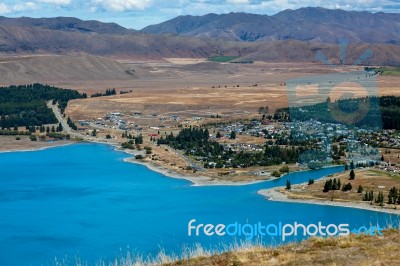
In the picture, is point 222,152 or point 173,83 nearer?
point 222,152

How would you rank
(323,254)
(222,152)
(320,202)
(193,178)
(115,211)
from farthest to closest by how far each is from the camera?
(222,152)
(193,178)
(320,202)
(115,211)
(323,254)

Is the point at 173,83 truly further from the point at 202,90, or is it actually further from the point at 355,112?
the point at 355,112

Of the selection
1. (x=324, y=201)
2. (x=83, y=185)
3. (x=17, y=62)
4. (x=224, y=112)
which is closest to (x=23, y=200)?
(x=83, y=185)

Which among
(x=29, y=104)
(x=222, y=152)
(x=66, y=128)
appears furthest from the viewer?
(x=29, y=104)

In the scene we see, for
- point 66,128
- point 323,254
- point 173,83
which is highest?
point 173,83

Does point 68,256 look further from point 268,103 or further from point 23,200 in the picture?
point 268,103

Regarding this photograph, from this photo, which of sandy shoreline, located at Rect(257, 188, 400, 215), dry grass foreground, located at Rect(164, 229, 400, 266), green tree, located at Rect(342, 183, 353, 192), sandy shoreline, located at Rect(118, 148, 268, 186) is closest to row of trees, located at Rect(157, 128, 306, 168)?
sandy shoreline, located at Rect(118, 148, 268, 186)

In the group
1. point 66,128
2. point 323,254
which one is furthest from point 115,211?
point 66,128
